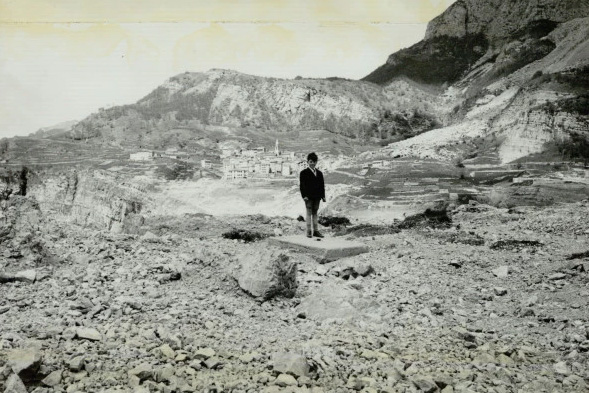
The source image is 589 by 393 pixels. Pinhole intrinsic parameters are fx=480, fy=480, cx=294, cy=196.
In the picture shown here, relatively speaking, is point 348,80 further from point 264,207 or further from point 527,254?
point 527,254

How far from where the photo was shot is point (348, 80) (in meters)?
70.2

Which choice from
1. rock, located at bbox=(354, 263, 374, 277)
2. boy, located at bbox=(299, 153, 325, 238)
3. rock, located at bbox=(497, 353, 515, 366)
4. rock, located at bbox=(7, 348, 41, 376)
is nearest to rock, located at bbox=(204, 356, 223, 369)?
rock, located at bbox=(7, 348, 41, 376)

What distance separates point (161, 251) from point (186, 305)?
2.08 m

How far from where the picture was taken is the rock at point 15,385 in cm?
288

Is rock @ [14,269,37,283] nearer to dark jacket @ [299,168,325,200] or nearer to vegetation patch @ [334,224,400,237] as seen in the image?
dark jacket @ [299,168,325,200]

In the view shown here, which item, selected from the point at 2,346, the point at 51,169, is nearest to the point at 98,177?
the point at 51,169

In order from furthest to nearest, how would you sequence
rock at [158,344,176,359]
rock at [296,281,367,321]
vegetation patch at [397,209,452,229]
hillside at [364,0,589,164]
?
hillside at [364,0,589,164] < vegetation patch at [397,209,452,229] < rock at [296,281,367,321] < rock at [158,344,176,359]

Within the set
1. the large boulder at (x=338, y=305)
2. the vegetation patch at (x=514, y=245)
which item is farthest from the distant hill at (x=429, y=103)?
the large boulder at (x=338, y=305)

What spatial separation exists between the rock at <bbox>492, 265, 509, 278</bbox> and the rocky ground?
0.03 m

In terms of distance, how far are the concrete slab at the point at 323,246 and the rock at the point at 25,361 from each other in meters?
4.03

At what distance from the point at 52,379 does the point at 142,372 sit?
0.56 meters

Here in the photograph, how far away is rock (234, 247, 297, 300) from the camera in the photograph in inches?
198

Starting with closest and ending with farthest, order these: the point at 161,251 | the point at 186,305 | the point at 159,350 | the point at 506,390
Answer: the point at 506,390 → the point at 159,350 → the point at 186,305 → the point at 161,251

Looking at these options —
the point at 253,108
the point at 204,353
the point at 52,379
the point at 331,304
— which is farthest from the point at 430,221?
the point at 253,108
